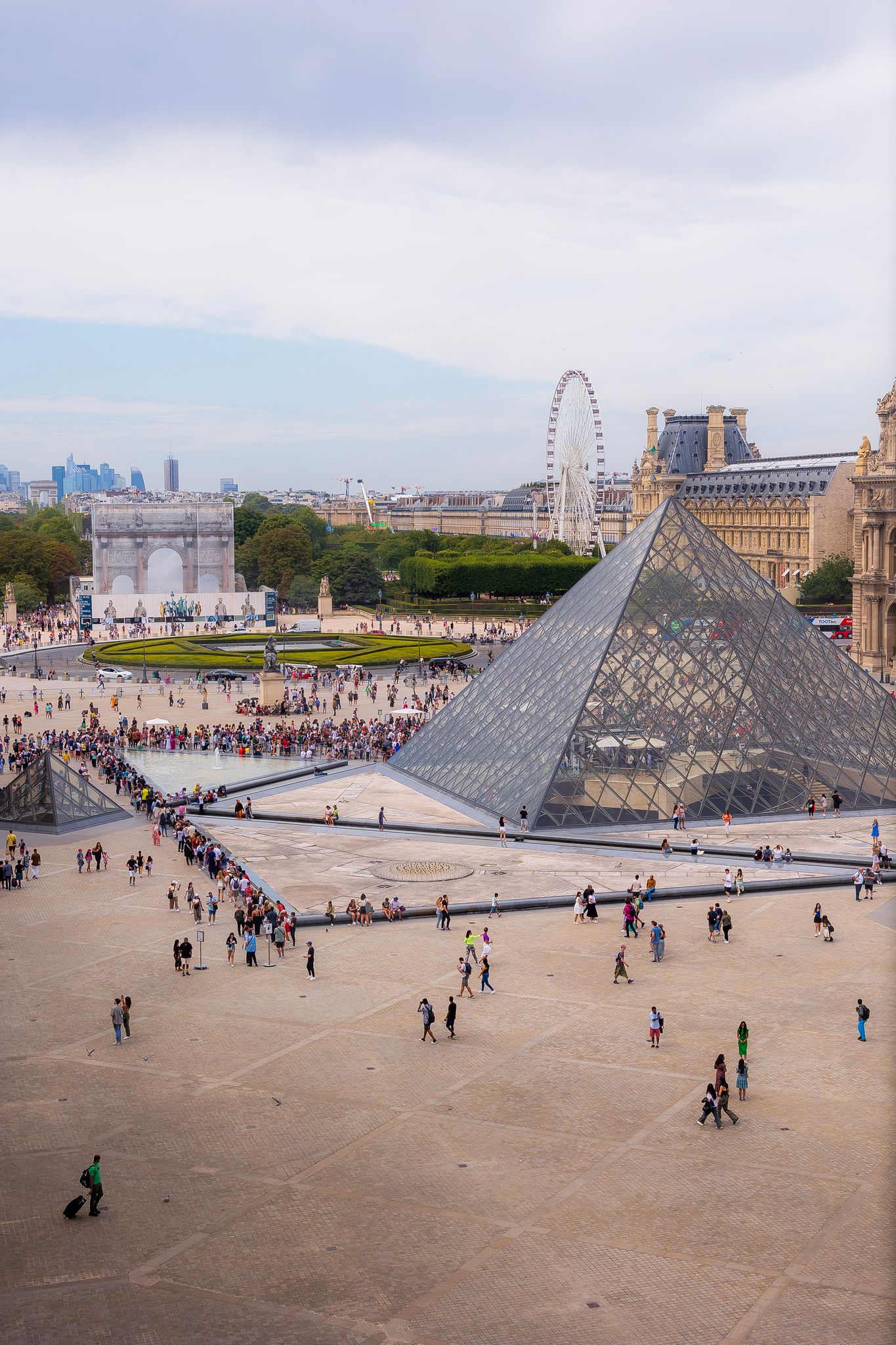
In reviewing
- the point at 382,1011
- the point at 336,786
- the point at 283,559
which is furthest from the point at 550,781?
the point at 283,559

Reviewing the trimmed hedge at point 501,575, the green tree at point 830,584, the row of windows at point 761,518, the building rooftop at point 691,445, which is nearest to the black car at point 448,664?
the green tree at point 830,584

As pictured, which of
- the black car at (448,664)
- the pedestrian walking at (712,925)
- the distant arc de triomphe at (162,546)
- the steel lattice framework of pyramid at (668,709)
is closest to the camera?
the pedestrian walking at (712,925)

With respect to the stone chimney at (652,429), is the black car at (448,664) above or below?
below

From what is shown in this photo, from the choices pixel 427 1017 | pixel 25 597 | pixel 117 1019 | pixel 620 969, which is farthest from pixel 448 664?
pixel 117 1019

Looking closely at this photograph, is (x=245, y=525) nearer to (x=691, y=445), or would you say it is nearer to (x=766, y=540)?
(x=691, y=445)

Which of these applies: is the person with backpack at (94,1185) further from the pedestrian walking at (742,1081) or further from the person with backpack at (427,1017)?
the pedestrian walking at (742,1081)

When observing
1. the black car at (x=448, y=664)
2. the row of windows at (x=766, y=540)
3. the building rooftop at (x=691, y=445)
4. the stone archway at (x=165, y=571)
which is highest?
the building rooftop at (x=691, y=445)

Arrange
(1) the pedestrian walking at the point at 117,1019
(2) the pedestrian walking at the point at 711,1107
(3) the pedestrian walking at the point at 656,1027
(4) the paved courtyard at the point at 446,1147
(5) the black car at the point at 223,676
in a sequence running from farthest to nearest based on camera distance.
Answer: (5) the black car at the point at 223,676 < (1) the pedestrian walking at the point at 117,1019 < (3) the pedestrian walking at the point at 656,1027 < (2) the pedestrian walking at the point at 711,1107 < (4) the paved courtyard at the point at 446,1147
